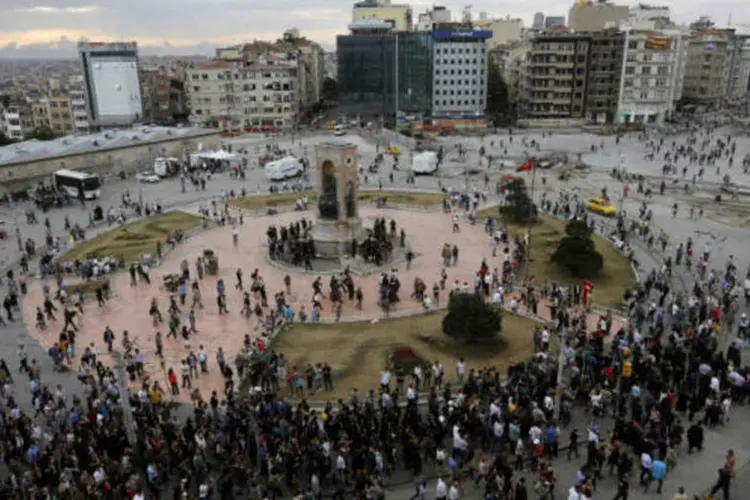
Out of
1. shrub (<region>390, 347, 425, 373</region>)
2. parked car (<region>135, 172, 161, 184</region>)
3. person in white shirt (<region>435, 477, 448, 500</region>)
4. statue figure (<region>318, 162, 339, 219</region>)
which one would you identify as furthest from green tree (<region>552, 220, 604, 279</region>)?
parked car (<region>135, 172, 161, 184</region>)

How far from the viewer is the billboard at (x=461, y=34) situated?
303 ft

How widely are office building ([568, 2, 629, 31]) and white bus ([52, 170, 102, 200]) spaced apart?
94736 millimetres

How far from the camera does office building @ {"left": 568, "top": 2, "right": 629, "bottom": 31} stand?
382ft

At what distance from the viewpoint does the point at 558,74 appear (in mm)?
91188

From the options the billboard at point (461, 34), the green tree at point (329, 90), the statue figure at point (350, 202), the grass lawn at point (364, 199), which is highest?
the billboard at point (461, 34)

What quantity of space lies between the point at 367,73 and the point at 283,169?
4545 cm

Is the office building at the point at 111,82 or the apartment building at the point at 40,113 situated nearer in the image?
the office building at the point at 111,82

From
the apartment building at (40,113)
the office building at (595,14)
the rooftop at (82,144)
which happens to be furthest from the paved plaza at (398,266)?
the apartment building at (40,113)

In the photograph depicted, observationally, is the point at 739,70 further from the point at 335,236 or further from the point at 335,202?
the point at 335,236

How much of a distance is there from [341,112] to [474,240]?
2610 inches

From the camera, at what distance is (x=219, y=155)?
2378 inches

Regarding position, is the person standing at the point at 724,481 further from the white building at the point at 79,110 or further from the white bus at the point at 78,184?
the white building at the point at 79,110

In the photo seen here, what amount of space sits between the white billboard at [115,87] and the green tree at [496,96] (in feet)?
184

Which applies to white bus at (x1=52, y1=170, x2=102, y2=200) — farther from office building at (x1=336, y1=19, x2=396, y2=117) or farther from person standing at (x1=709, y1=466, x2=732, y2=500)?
office building at (x1=336, y1=19, x2=396, y2=117)
